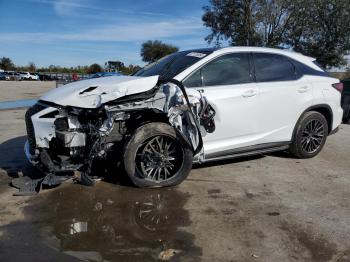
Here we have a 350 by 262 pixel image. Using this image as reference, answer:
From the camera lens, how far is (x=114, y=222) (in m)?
4.17

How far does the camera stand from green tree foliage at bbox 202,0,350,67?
90.7 ft

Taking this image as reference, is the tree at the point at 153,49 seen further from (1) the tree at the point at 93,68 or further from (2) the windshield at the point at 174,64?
(2) the windshield at the point at 174,64

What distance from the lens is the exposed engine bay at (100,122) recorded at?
15.8 feet

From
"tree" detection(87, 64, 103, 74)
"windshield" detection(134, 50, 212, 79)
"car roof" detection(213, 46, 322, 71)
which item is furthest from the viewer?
"tree" detection(87, 64, 103, 74)

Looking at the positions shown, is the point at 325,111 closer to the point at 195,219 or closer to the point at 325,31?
the point at 195,219

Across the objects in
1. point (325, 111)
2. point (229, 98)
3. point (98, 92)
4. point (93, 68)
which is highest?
point (93, 68)

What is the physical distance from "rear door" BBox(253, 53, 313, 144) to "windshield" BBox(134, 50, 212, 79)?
945mm

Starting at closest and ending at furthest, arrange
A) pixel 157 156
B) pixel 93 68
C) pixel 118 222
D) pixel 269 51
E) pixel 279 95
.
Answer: pixel 118 222 < pixel 157 156 < pixel 279 95 < pixel 269 51 < pixel 93 68

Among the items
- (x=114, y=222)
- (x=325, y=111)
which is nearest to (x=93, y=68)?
(x=325, y=111)

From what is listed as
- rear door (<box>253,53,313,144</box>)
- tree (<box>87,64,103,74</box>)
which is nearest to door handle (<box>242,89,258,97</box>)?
rear door (<box>253,53,313,144</box>)

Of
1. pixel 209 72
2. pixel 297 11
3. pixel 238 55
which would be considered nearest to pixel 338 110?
pixel 238 55

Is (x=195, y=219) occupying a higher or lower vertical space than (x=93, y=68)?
lower

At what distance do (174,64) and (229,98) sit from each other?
968 millimetres

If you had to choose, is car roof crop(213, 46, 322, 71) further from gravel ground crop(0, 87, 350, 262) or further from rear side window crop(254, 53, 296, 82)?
gravel ground crop(0, 87, 350, 262)
